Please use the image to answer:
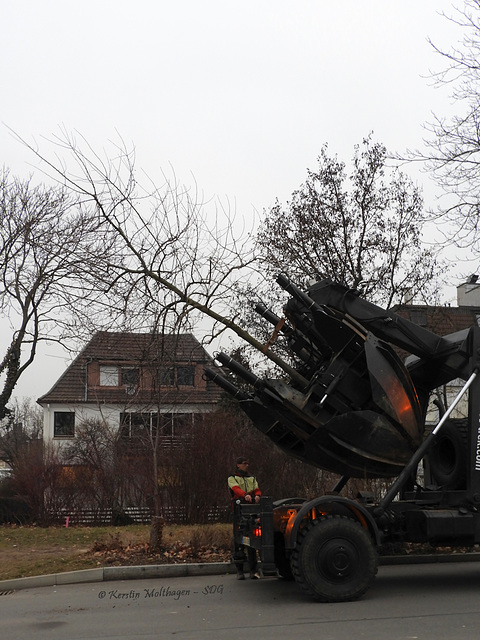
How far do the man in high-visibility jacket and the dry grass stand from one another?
1485 millimetres

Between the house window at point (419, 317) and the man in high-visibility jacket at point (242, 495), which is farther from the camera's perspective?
the house window at point (419, 317)

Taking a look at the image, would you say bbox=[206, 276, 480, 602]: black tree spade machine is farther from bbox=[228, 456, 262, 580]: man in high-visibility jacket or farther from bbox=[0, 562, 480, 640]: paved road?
bbox=[0, 562, 480, 640]: paved road

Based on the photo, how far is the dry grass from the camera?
11781 millimetres

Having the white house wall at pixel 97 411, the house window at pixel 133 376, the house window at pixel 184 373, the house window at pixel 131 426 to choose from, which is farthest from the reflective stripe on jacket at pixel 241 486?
the house window at pixel 131 426

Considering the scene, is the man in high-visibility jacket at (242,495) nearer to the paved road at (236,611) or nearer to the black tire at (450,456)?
the paved road at (236,611)

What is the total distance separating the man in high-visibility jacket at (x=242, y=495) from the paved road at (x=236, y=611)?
0.24 m

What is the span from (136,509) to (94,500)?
1.18 m

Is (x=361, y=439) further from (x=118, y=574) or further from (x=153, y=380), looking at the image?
(x=153, y=380)

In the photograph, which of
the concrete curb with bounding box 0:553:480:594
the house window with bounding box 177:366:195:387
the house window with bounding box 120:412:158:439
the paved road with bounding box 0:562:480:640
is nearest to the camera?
the paved road with bounding box 0:562:480:640

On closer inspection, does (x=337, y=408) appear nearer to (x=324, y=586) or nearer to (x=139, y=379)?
(x=324, y=586)

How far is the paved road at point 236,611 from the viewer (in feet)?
24.3

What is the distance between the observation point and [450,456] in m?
10.4

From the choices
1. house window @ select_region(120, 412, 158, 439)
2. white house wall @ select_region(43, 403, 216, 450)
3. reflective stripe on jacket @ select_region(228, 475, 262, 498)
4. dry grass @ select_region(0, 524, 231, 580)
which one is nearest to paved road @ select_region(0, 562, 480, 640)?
dry grass @ select_region(0, 524, 231, 580)

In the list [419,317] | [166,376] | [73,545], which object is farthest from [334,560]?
[419,317]
